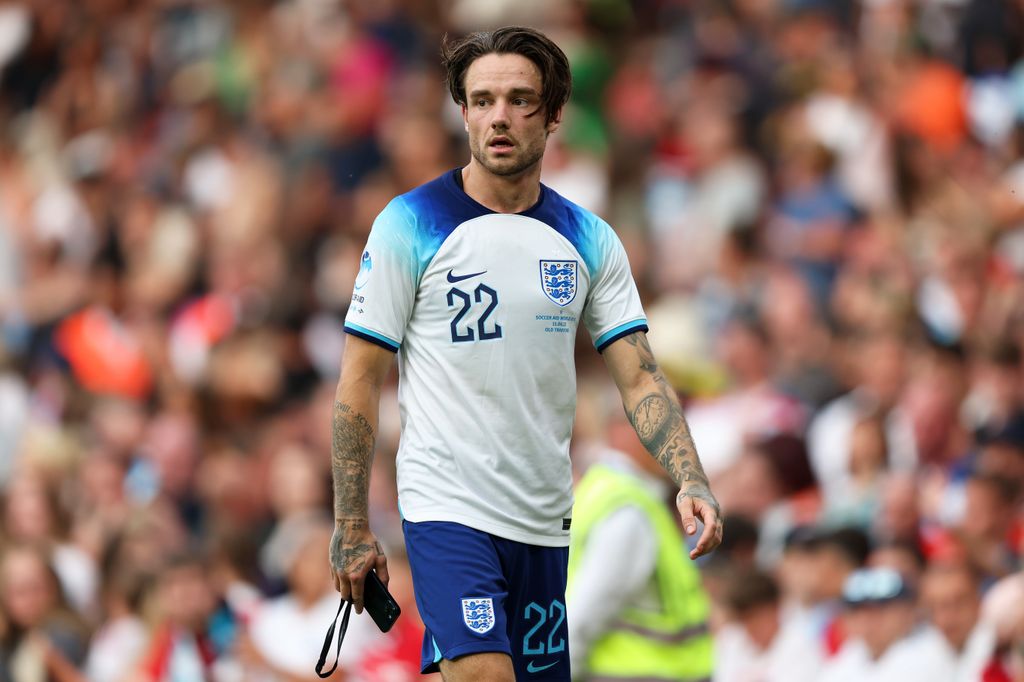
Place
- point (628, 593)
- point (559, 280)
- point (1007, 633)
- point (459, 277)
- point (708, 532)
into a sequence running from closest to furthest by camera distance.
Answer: point (708, 532), point (459, 277), point (559, 280), point (628, 593), point (1007, 633)

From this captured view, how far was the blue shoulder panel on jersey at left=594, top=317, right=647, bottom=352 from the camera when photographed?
6.26m

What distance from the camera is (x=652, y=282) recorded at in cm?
1347

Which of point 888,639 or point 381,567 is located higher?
point 381,567

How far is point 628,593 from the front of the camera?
7.66 metres

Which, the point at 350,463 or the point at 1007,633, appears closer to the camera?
the point at 350,463

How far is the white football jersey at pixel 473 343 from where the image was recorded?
19.5 ft

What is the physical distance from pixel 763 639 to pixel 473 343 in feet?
12.8

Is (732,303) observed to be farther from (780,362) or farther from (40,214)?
(40,214)

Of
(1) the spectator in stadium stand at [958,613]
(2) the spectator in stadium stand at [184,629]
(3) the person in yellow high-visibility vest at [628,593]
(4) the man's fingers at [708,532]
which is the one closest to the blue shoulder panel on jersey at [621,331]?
(4) the man's fingers at [708,532]

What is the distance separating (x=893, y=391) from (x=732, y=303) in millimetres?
1975

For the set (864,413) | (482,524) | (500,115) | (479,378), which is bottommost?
(482,524)

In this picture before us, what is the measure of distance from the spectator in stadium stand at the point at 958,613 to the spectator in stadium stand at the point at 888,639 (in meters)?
0.05

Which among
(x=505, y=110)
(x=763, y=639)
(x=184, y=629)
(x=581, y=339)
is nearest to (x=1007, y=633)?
(x=763, y=639)

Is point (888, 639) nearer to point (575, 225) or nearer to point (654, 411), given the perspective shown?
point (654, 411)
